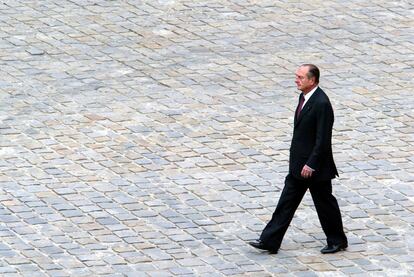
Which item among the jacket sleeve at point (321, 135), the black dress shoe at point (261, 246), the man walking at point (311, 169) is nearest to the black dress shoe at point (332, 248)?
the man walking at point (311, 169)

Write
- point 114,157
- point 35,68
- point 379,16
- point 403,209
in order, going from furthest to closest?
point 379,16, point 35,68, point 114,157, point 403,209

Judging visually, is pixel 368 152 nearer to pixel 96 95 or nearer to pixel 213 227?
pixel 213 227

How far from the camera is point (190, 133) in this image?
13.9 metres

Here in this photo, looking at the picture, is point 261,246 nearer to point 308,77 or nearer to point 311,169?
point 311,169

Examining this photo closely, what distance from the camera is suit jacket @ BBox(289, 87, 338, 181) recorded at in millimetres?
10906

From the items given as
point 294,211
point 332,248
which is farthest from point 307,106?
point 332,248

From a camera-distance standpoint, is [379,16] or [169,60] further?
[379,16]

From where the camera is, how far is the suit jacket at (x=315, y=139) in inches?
429

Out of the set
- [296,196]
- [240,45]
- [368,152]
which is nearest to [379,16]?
[240,45]

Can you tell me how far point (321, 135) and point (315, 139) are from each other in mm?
129

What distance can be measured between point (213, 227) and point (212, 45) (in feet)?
17.2

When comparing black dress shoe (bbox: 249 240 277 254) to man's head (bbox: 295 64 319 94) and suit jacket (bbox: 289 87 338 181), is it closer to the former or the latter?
suit jacket (bbox: 289 87 338 181)

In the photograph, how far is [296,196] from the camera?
11.1 m

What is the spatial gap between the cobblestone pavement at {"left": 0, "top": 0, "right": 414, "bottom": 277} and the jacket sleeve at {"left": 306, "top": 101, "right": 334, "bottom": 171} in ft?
2.93
